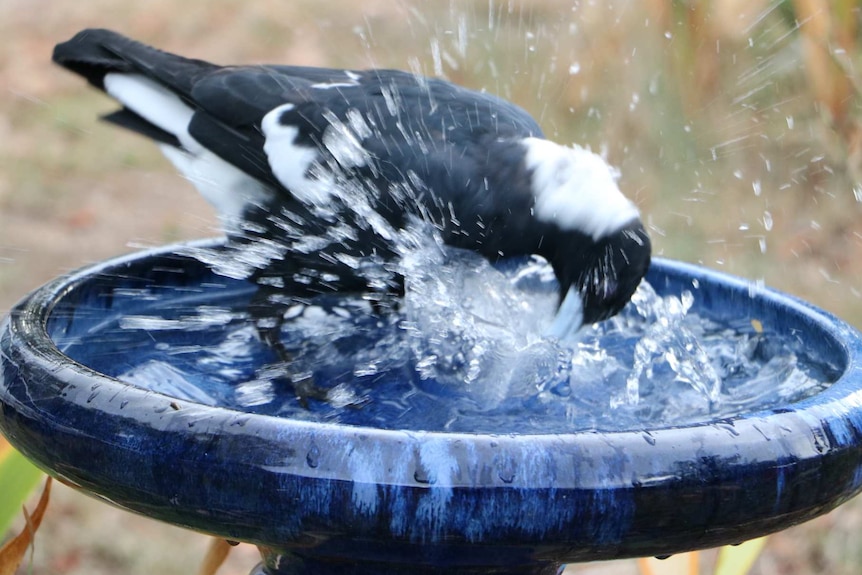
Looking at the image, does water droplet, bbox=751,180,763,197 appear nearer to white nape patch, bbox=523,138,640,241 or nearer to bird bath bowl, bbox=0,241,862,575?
white nape patch, bbox=523,138,640,241

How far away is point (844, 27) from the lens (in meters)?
2.31

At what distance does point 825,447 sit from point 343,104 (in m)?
1.00

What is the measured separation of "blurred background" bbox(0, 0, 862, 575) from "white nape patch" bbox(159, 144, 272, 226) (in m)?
0.09

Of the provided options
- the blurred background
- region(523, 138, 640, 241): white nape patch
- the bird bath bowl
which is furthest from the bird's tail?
the bird bath bowl

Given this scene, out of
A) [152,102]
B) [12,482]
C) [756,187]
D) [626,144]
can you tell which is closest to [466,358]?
[12,482]

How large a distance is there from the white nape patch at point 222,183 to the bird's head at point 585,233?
1.49 feet

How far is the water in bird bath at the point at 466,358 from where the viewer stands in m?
1.19

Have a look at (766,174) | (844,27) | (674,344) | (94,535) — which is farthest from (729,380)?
(766,174)

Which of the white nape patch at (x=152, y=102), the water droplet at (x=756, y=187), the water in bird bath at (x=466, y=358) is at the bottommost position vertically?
the water droplet at (x=756, y=187)

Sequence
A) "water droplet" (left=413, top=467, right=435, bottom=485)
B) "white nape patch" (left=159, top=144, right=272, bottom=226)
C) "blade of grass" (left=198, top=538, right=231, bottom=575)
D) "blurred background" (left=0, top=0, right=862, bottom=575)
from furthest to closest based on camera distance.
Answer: "blurred background" (left=0, top=0, right=862, bottom=575)
"white nape patch" (left=159, top=144, right=272, bottom=226)
"blade of grass" (left=198, top=538, right=231, bottom=575)
"water droplet" (left=413, top=467, right=435, bottom=485)

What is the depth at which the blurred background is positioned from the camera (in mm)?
2408

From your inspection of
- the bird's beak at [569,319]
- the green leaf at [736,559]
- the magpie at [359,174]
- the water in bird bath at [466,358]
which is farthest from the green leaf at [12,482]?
the green leaf at [736,559]

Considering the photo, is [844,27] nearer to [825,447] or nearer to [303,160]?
[303,160]

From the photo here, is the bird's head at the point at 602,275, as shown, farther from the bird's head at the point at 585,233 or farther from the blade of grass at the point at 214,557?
the blade of grass at the point at 214,557
